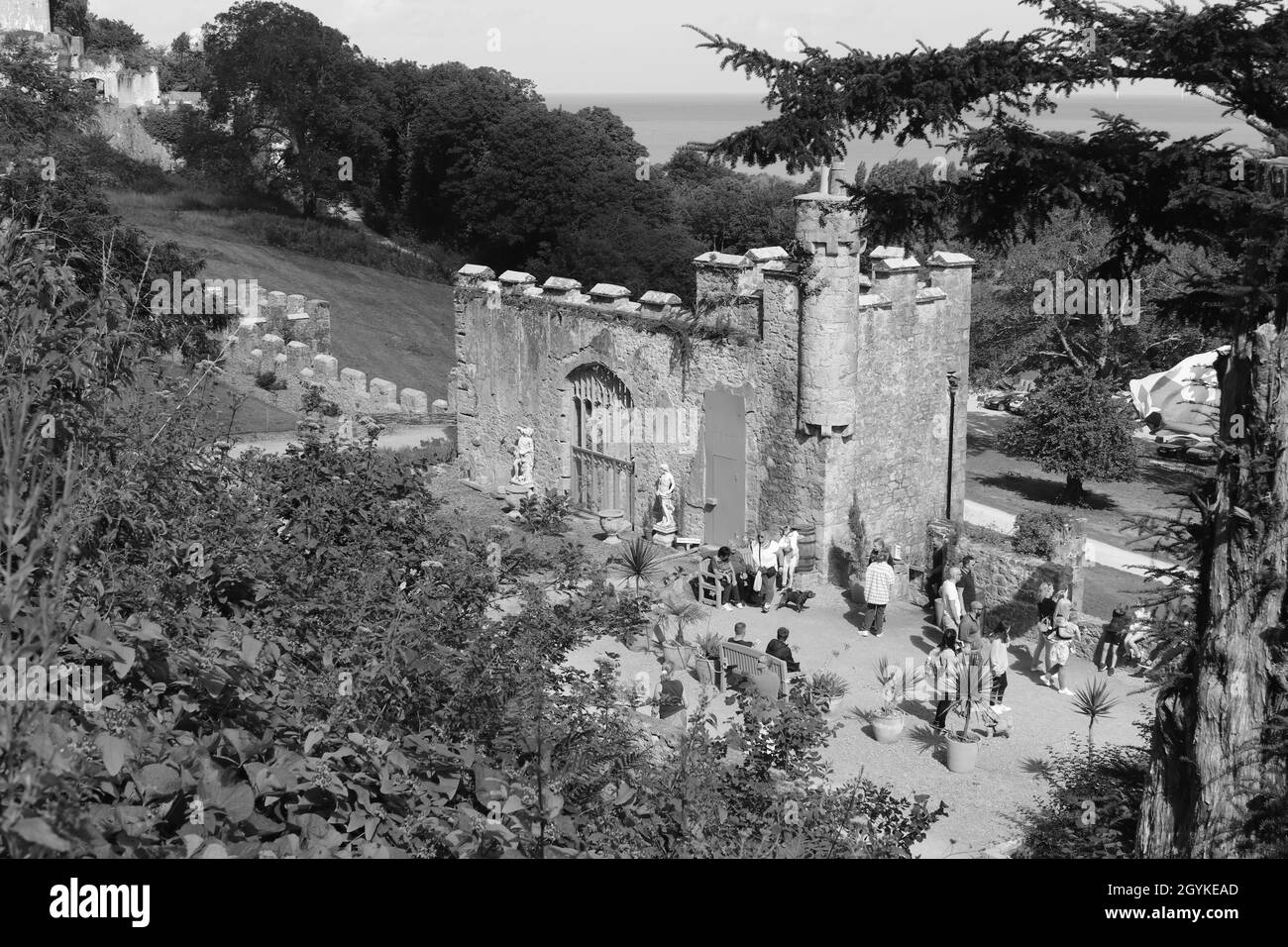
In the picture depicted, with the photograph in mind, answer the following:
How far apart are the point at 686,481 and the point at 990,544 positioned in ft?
18.7

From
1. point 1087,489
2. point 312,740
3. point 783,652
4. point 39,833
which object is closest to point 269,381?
point 1087,489

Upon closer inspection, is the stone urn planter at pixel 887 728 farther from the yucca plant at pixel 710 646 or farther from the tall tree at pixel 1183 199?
the tall tree at pixel 1183 199

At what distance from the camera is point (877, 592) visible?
63.8ft

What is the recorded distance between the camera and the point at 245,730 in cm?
814

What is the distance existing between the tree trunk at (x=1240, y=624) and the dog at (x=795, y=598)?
10096mm

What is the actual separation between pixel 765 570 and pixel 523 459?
7091 millimetres

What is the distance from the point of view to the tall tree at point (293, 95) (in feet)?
182

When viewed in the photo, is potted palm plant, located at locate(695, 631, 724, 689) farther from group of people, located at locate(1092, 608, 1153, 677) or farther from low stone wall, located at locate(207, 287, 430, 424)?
low stone wall, located at locate(207, 287, 430, 424)

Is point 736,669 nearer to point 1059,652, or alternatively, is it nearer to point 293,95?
point 1059,652

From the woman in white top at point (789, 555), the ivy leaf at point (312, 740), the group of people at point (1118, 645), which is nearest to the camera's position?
the ivy leaf at point (312, 740)

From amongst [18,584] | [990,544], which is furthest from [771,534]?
[18,584]

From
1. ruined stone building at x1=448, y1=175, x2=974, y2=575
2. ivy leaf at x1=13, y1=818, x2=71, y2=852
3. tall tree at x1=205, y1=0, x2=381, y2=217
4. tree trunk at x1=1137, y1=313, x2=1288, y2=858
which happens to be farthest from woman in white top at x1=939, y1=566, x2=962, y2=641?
tall tree at x1=205, y1=0, x2=381, y2=217

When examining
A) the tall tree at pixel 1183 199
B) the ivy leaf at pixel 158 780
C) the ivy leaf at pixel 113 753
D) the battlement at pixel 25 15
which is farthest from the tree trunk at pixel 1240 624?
the battlement at pixel 25 15
